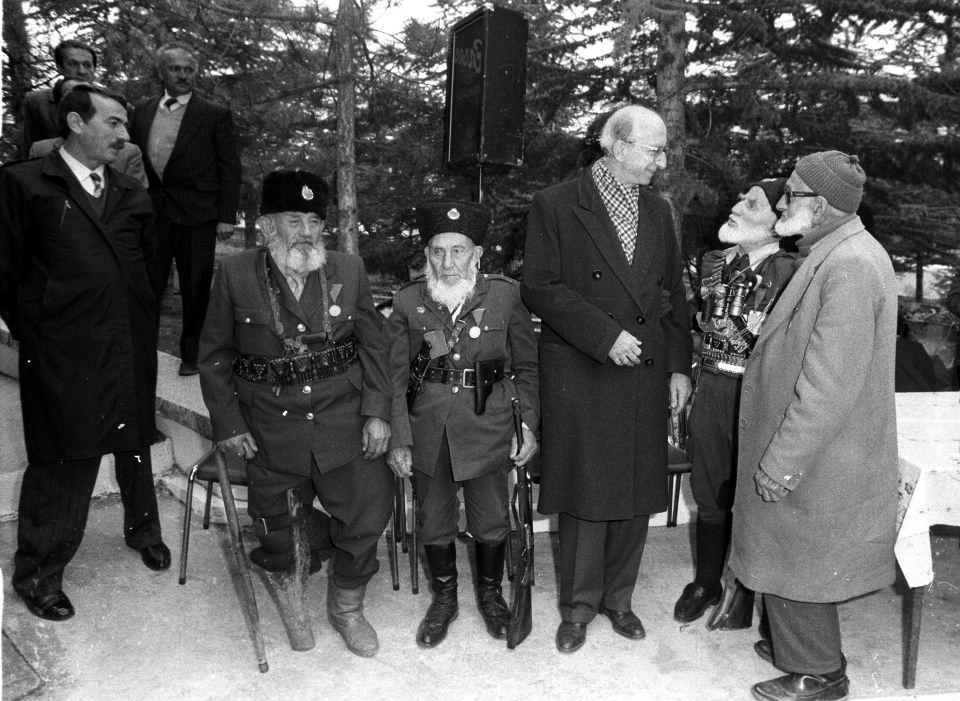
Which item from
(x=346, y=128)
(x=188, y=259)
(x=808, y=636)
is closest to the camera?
(x=808, y=636)

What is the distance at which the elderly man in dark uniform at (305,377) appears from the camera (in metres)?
3.24

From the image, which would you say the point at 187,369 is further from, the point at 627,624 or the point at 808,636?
the point at 808,636

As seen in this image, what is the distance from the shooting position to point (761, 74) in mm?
7574

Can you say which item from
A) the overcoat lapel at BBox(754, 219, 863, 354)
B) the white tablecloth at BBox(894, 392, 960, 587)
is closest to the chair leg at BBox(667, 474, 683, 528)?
the white tablecloth at BBox(894, 392, 960, 587)

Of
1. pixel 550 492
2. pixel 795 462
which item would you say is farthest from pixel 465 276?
pixel 795 462

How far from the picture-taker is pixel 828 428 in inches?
104

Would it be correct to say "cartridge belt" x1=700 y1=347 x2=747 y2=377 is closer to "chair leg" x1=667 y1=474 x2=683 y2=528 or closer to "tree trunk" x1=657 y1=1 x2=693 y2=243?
"chair leg" x1=667 y1=474 x2=683 y2=528

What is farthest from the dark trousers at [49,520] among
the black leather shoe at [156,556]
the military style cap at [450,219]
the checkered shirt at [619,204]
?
the checkered shirt at [619,204]

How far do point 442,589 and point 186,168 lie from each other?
3202 millimetres

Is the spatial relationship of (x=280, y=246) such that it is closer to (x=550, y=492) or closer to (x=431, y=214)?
(x=431, y=214)

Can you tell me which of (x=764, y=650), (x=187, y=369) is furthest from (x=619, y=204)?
(x=187, y=369)

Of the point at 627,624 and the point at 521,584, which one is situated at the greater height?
the point at 521,584

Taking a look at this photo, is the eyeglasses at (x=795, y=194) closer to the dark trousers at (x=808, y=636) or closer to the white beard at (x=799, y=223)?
the white beard at (x=799, y=223)

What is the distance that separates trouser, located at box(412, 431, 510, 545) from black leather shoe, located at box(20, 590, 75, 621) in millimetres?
1522
